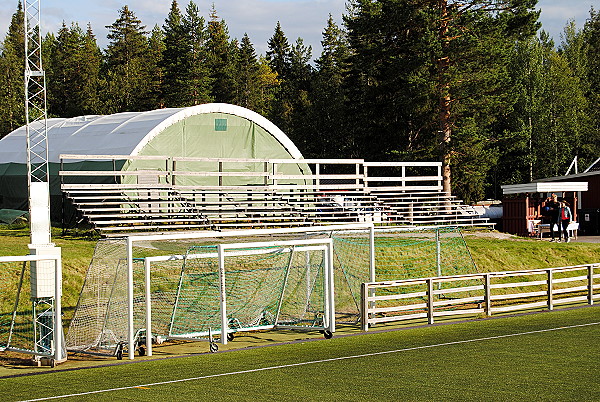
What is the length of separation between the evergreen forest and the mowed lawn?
94.8 feet

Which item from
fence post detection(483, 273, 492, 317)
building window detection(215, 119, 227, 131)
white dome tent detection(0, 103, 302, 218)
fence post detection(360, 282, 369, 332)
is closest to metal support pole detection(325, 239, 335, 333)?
fence post detection(360, 282, 369, 332)

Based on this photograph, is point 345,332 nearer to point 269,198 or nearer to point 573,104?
point 269,198

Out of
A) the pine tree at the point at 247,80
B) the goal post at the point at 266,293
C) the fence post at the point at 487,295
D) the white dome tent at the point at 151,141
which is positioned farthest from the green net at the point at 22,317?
the pine tree at the point at 247,80

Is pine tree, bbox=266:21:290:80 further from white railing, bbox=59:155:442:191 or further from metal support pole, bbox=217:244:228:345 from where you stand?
metal support pole, bbox=217:244:228:345

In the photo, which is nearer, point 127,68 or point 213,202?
point 213,202

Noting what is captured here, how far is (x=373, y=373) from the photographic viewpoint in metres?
→ 12.0

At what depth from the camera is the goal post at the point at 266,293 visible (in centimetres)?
1639

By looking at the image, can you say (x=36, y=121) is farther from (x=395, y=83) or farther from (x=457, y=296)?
(x=395, y=83)

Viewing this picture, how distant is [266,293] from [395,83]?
38.0 metres

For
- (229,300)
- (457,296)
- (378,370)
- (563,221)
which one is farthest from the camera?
(563,221)

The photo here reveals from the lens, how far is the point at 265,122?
37375mm

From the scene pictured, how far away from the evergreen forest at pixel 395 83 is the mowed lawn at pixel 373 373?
94.8ft

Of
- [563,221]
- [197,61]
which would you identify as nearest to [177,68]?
[197,61]

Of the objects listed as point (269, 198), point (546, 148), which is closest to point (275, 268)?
point (269, 198)
